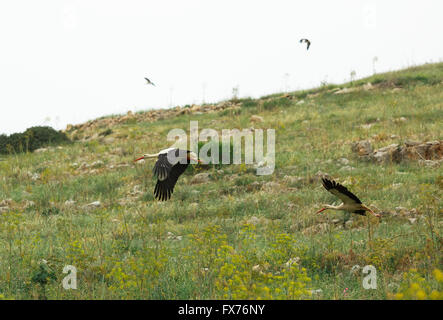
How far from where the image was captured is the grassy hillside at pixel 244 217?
408 centimetres

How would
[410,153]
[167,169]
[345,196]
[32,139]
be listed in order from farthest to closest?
1. [32,139]
2. [410,153]
3. [167,169]
4. [345,196]

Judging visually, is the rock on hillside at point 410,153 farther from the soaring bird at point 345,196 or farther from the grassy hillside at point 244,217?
the soaring bird at point 345,196

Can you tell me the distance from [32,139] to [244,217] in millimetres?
10735

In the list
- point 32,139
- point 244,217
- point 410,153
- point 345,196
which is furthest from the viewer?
point 32,139

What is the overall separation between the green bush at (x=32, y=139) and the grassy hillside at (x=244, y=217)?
0.91 metres

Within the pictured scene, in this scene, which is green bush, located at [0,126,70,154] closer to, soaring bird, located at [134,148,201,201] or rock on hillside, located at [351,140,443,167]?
soaring bird, located at [134,148,201,201]

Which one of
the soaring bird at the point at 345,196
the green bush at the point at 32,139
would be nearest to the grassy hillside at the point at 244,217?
the soaring bird at the point at 345,196

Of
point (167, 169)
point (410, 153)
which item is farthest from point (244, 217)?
point (410, 153)

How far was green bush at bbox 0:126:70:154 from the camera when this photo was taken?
14.8 m

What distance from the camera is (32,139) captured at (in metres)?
15.1

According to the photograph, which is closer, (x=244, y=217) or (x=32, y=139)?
(x=244, y=217)

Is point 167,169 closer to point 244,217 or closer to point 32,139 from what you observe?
point 244,217

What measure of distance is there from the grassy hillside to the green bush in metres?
0.91

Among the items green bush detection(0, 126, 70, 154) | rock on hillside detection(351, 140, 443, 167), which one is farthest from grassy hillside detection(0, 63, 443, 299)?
green bush detection(0, 126, 70, 154)
